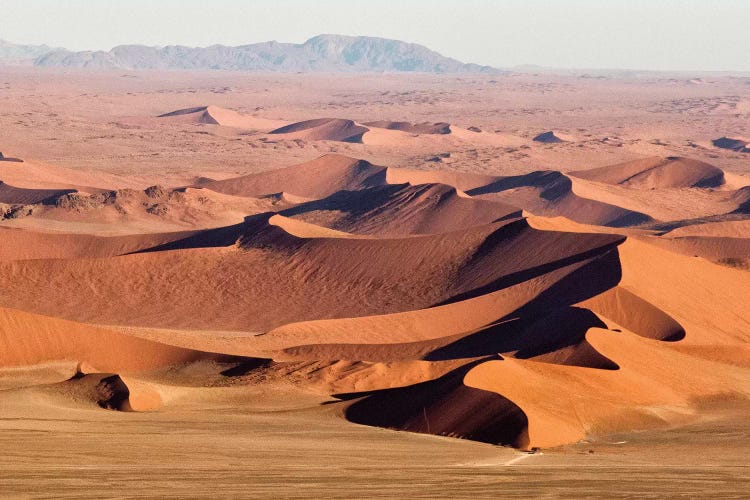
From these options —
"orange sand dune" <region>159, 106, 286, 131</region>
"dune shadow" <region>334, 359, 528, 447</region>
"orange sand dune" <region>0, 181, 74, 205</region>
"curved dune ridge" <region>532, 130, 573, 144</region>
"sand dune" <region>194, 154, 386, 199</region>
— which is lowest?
"orange sand dune" <region>159, 106, 286, 131</region>

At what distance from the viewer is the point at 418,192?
249ft

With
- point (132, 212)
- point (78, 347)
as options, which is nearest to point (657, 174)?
point (132, 212)

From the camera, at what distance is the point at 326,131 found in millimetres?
133875

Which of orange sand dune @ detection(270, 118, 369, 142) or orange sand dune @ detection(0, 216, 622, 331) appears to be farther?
orange sand dune @ detection(270, 118, 369, 142)

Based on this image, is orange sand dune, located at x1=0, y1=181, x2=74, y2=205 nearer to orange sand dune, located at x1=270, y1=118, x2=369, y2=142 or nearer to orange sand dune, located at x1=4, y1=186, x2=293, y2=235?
orange sand dune, located at x1=4, y1=186, x2=293, y2=235

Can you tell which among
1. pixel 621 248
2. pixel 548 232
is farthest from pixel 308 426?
pixel 548 232

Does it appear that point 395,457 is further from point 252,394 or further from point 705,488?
point 252,394

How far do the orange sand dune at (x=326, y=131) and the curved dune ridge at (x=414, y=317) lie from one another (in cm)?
5500

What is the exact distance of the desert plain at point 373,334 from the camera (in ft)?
63.3

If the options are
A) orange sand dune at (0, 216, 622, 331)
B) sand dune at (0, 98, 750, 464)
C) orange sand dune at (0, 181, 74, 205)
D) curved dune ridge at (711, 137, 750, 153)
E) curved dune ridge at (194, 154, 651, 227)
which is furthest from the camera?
curved dune ridge at (711, 137, 750, 153)

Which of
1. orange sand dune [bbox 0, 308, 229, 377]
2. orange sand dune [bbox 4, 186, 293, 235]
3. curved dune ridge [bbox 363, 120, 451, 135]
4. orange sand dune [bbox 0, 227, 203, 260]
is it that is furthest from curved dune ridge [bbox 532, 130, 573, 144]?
orange sand dune [bbox 0, 308, 229, 377]

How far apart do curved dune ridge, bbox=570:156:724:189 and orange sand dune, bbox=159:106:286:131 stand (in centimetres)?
6353

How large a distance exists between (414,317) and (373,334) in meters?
2.20

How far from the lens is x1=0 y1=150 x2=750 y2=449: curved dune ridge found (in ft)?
91.2
